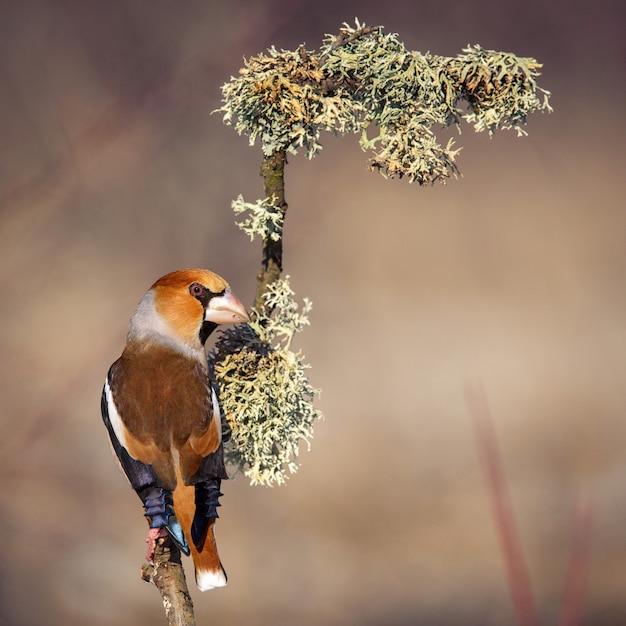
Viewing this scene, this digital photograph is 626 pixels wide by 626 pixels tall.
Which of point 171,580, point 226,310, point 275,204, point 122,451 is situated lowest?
point 171,580

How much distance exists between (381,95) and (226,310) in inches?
10.4

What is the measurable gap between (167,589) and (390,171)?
453 mm

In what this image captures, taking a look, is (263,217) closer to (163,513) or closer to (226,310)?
(226,310)

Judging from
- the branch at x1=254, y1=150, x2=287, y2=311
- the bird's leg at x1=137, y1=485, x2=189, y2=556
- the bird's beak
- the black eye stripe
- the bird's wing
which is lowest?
the bird's leg at x1=137, y1=485, x2=189, y2=556

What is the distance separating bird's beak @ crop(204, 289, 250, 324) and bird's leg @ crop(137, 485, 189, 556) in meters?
0.18

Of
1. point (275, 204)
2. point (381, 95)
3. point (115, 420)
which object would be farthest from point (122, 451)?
point (381, 95)

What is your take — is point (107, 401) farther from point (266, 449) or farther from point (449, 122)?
point (449, 122)

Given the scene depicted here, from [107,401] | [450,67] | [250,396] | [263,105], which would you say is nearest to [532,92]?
[450,67]

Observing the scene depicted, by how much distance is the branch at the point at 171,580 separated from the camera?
1033 millimetres

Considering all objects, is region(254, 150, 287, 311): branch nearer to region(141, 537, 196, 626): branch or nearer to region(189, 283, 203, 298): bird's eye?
region(189, 283, 203, 298): bird's eye

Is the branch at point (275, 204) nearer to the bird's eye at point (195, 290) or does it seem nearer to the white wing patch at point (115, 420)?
the bird's eye at point (195, 290)

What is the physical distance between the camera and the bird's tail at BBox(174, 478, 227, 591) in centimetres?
100

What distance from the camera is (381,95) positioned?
1104mm

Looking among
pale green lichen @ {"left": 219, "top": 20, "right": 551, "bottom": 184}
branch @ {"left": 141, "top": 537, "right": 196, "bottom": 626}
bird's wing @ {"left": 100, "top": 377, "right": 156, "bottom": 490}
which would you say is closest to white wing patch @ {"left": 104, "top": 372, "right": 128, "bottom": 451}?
bird's wing @ {"left": 100, "top": 377, "right": 156, "bottom": 490}
